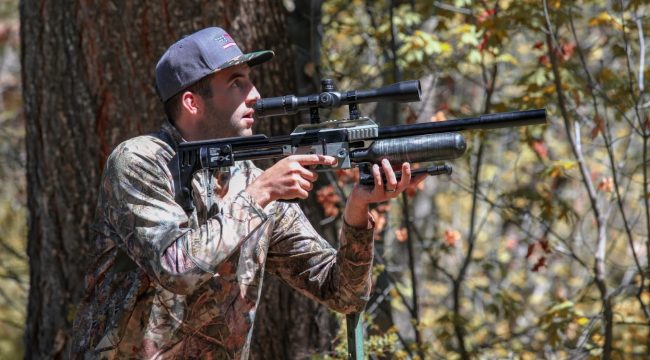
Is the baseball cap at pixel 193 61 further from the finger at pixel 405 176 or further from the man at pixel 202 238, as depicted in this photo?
the finger at pixel 405 176

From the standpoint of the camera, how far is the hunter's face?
4.14 metres

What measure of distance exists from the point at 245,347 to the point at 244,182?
2.44 ft

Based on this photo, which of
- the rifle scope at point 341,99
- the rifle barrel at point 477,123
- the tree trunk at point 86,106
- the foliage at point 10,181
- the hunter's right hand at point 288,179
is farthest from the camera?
the foliage at point 10,181

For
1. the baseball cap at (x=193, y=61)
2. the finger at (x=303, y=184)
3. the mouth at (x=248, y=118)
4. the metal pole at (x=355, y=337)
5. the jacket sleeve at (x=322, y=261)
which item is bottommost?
the metal pole at (x=355, y=337)

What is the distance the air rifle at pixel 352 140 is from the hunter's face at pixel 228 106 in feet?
0.74

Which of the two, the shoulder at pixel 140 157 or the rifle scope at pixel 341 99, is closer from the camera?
the rifle scope at pixel 341 99

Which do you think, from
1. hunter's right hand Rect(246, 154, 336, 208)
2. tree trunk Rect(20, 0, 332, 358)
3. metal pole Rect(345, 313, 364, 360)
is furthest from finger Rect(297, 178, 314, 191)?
tree trunk Rect(20, 0, 332, 358)

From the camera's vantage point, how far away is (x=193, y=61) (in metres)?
4.14

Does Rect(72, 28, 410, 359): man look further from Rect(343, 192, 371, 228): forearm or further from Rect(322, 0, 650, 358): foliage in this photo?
Rect(322, 0, 650, 358): foliage

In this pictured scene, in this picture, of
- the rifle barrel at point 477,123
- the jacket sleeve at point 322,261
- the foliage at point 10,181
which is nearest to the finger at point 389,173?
the rifle barrel at point 477,123

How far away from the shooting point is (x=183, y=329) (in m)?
4.05

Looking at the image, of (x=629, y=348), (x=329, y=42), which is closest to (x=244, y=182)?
(x=329, y=42)

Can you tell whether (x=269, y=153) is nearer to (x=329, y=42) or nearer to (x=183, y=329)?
(x=183, y=329)

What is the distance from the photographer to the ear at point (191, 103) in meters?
4.17
